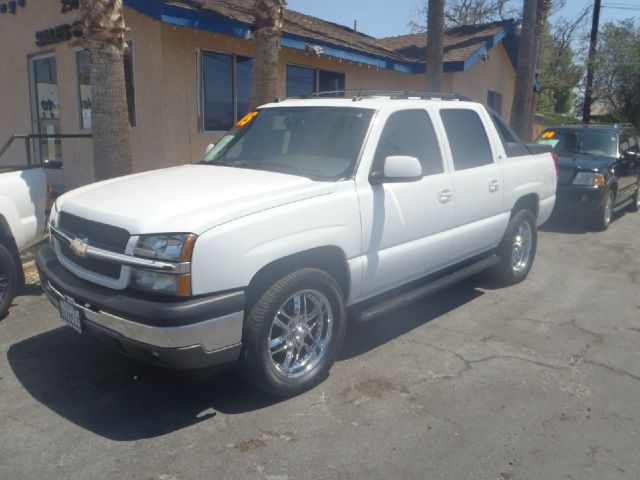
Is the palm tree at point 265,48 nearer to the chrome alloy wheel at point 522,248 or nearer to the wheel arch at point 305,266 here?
the chrome alloy wheel at point 522,248

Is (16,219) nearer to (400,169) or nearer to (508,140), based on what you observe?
(400,169)

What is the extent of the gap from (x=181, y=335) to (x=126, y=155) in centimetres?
458

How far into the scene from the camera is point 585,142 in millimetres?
10625

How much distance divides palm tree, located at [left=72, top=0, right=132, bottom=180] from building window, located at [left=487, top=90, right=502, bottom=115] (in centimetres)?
1457

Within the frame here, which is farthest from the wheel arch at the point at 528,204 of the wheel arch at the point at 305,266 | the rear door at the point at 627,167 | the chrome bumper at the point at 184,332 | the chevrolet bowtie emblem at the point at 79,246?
the rear door at the point at 627,167

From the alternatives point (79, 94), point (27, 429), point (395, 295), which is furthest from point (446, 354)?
point (79, 94)

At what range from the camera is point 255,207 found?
3406mm

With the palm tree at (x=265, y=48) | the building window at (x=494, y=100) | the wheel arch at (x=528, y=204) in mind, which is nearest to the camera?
the wheel arch at (x=528, y=204)

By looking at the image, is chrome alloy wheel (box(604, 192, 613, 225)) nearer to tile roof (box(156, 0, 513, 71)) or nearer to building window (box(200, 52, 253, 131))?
tile roof (box(156, 0, 513, 71))

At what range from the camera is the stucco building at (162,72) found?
957cm

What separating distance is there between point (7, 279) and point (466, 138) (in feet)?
14.0

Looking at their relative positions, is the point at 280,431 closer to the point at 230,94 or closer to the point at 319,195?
the point at 319,195

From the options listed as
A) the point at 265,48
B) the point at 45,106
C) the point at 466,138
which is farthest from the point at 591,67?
the point at 466,138

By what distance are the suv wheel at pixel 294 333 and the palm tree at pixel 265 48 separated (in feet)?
17.0
